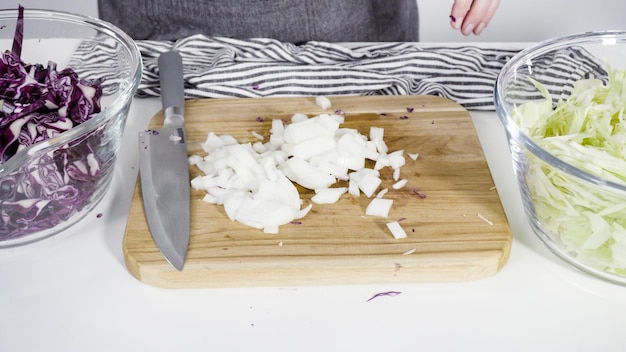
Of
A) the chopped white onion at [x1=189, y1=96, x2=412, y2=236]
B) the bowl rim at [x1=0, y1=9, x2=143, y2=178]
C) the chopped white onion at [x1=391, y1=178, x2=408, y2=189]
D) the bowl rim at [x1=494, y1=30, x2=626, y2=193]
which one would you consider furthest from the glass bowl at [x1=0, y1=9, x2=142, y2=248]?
the bowl rim at [x1=494, y1=30, x2=626, y2=193]

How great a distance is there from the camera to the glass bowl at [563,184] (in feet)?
3.15

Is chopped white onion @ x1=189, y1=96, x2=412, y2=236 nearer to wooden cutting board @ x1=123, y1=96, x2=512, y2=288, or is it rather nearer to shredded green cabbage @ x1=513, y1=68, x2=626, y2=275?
wooden cutting board @ x1=123, y1=96, x2=512, y2=288

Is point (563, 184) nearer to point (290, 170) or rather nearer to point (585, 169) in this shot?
point (585, 169)

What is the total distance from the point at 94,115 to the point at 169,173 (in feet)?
0.53

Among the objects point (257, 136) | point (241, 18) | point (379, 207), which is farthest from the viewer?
point (241, 18)

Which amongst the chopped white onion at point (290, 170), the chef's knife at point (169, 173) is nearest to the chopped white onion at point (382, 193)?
the chopped white onion at point (290, 170)

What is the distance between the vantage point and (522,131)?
99 centimetres

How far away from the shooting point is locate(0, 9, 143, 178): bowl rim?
0.96 meters

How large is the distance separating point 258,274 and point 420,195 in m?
0.30

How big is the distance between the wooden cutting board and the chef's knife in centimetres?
2

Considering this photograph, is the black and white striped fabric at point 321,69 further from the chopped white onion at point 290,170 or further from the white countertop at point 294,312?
the white countertop at point 294,312

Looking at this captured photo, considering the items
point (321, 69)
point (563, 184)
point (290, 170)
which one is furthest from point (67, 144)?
point (563, 184)

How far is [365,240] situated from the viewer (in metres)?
1.08

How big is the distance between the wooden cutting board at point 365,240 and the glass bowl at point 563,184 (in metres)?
0.08
